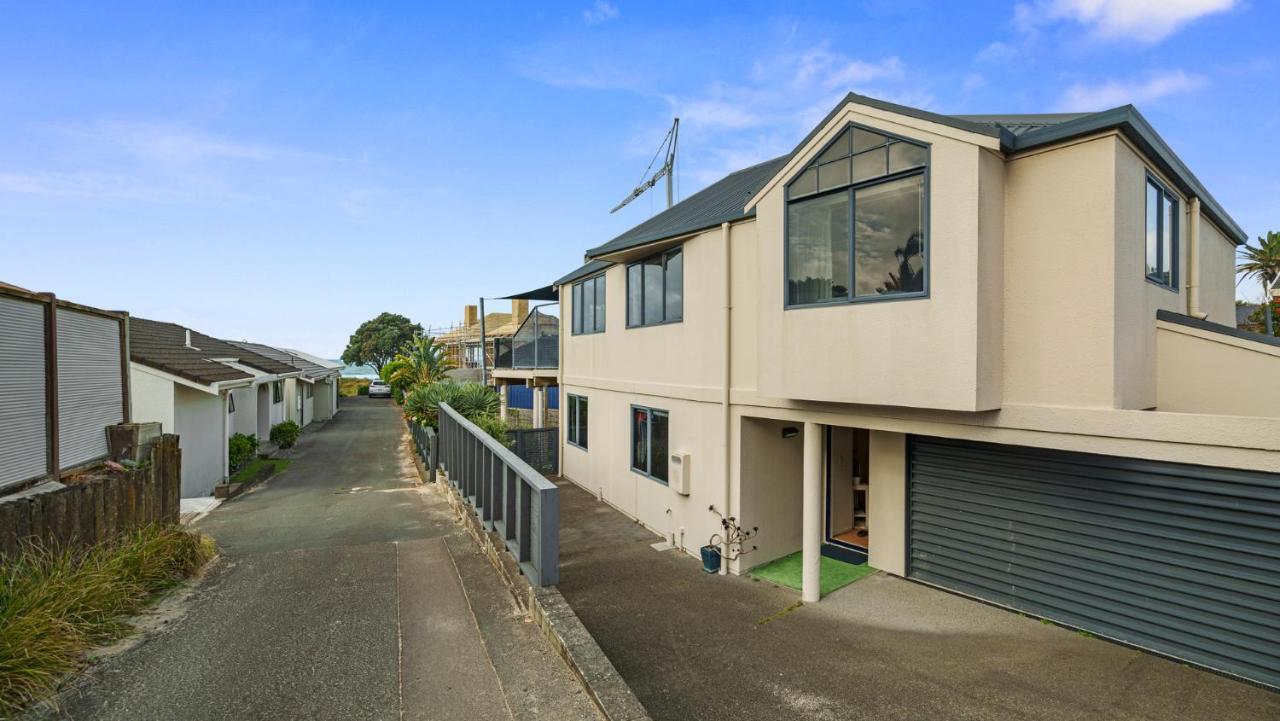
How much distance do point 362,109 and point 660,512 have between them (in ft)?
48.2

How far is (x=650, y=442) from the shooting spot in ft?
35.2

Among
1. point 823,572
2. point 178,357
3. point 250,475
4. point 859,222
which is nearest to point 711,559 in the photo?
point 823,572

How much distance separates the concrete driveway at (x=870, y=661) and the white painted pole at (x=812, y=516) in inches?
9.3

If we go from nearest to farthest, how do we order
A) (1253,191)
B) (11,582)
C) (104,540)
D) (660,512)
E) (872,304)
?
1. (11,582)
2. (104,540)
3. (872,304)
4. (660,512)
5. (1253,191)

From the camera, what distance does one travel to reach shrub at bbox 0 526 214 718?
3797 millimetres

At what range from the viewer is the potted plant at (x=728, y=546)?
27.4 ft

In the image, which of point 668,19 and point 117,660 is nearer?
point 117,660

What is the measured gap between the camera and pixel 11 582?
4.19m

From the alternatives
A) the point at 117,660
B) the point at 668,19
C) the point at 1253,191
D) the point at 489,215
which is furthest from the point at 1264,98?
the point at 489,215

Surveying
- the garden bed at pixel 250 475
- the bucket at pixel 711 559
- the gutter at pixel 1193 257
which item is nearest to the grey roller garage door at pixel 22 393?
the bucket at pixel 711 559

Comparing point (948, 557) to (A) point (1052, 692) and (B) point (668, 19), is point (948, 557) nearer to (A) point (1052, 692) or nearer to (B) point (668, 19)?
(A) point (1052, 692)

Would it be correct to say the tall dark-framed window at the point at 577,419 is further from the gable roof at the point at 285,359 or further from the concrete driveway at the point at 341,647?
the gable roof at the point at 285,359

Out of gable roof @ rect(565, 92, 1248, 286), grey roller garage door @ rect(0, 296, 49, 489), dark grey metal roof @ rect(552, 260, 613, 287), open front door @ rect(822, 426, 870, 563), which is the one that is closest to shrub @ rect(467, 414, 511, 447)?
dark grey metal roof @ rect(552, 260, 613, 287)

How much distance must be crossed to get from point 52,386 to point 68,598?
2.48 meters
